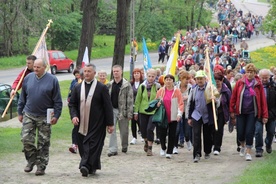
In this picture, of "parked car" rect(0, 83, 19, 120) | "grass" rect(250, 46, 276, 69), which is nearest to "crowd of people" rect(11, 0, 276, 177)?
"parked car" rect(0, 83, 19, 120)

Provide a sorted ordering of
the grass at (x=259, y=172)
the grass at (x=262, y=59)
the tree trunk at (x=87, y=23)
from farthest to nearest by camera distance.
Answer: the grass at (x=262, y=59)
the tree trunk at (x=87, y=23)
the grass at (x=259, y=172)

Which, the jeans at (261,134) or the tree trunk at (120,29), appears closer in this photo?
the jeans at (261,134)

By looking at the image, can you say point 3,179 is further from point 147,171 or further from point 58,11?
point 58,11

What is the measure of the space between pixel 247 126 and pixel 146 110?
202cm

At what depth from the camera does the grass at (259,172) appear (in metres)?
11.5

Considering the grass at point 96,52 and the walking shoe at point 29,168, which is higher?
the walking shoe at point 29,168

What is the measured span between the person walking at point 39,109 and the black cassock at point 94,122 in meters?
0.31

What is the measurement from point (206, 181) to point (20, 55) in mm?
44929

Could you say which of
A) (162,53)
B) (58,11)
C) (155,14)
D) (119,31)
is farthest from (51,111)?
(155,14)

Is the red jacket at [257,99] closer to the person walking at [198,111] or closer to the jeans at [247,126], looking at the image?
the jeans at [247,126]

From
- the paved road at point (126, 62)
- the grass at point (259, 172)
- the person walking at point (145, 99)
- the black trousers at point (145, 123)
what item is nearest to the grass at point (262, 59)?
the paved road at point (126, 62)

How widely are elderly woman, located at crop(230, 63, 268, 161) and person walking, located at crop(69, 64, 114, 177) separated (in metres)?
3.14

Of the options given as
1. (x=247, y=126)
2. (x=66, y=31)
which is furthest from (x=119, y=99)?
(x=66, y=31)

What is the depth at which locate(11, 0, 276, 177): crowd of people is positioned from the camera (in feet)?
39.5
